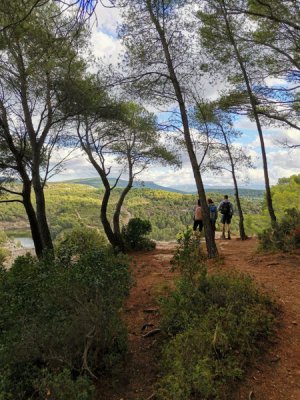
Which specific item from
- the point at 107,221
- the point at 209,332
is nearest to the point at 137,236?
the point at 107,221

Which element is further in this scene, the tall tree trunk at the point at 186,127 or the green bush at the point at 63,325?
the tall tree trunk at the point at 186,127

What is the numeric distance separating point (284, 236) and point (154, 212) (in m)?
87.6

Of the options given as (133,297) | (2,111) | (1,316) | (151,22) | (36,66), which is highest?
(151,22)

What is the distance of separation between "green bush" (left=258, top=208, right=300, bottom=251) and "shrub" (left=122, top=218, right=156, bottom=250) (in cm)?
529

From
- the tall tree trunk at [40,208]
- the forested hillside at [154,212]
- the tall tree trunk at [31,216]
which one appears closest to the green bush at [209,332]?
Answer: the tall tree trunk at [40,208]

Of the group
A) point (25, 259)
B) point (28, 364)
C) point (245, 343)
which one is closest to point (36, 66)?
point (25, 259)

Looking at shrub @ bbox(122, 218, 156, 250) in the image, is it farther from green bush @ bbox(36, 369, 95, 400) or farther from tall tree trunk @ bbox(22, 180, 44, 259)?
green bush @ bbox(36, 369, 95, 400)

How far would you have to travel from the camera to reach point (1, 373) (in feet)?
12.8

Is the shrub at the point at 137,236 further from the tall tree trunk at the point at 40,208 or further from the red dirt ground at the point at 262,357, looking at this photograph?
the red dirt ground at the point at 262,357

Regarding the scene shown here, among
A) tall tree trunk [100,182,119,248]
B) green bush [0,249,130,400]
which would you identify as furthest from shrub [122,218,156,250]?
green bush [0,249,130,400]

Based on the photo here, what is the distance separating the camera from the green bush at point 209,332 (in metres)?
3.83

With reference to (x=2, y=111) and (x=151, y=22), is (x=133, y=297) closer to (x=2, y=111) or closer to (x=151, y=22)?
(x=2, y=111)

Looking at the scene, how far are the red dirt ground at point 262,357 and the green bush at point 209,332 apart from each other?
19cm

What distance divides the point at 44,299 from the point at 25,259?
3038mm
